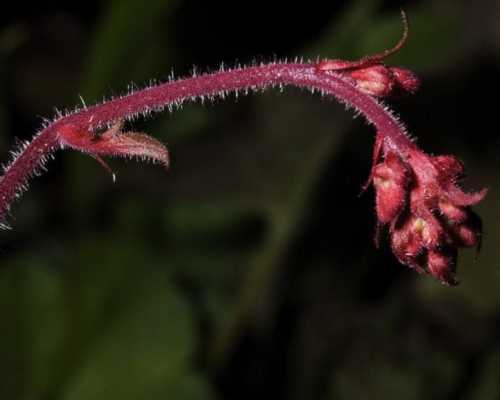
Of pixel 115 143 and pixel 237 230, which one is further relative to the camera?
pixel 237 230

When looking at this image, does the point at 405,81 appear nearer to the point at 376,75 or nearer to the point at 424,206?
the point at 376,75

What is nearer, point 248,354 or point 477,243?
point 477,243

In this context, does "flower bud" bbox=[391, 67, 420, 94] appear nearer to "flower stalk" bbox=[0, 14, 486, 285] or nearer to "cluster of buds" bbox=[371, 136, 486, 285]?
"flower stalk" bbox=[0, 14, 486, 285]

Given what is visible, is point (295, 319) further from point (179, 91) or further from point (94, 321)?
point (179, 91)

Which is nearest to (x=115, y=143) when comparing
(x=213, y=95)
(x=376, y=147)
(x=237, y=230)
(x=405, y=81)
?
(x=213, y=95)

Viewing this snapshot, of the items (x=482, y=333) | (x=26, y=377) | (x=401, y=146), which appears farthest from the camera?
(x=482, y=333)

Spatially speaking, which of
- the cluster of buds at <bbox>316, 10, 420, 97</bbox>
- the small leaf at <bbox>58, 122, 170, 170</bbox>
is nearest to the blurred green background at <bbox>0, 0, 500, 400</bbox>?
the small leaf at <bbox>58, 122, 170, 170</bbox>

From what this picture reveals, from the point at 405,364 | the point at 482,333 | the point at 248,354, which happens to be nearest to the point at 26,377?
the point at 248,354
